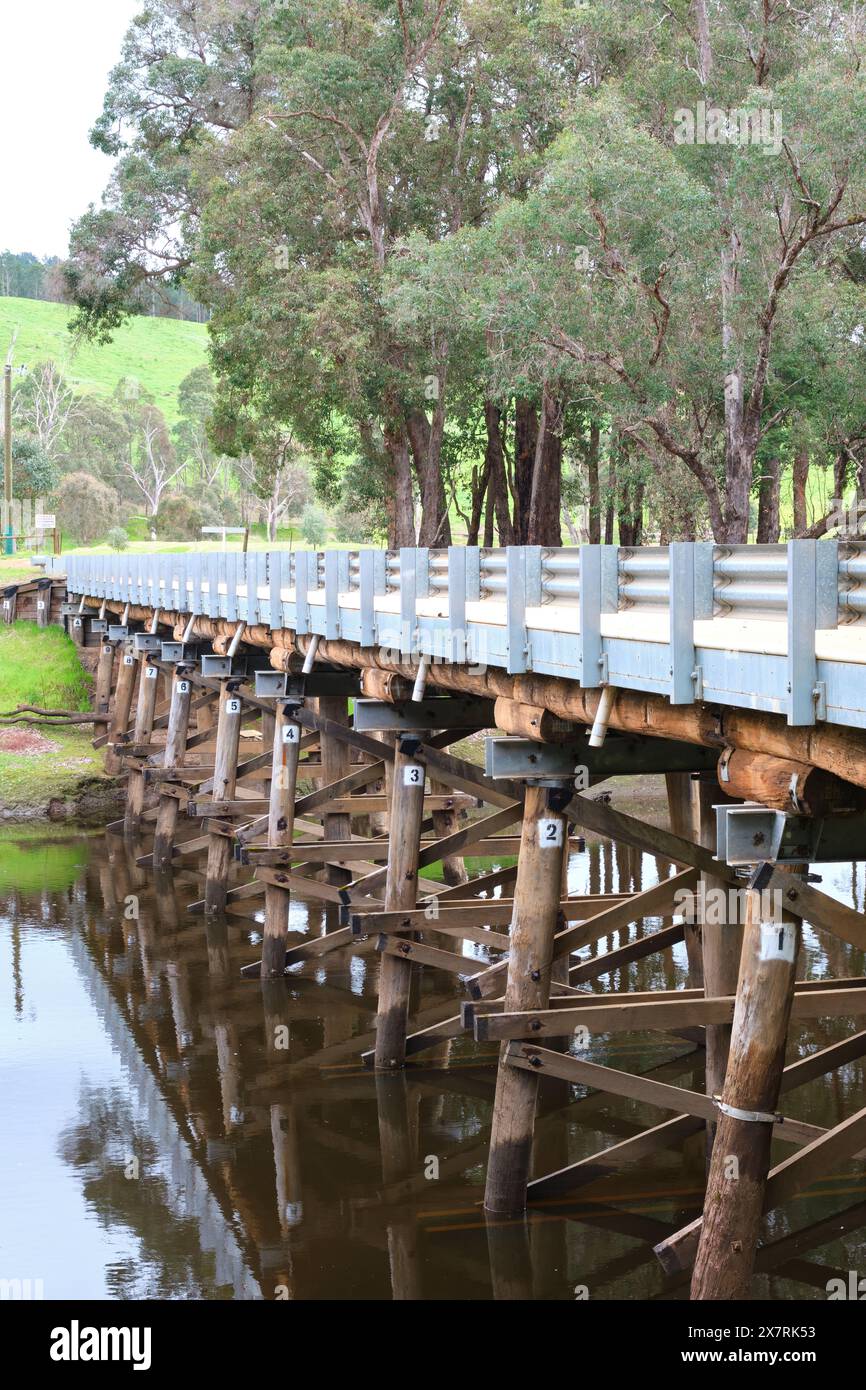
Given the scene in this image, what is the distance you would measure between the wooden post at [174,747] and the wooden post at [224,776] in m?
2.44

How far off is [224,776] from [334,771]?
1702mm

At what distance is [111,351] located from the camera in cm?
12325

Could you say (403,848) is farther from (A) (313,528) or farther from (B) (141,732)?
(A) (313,528)

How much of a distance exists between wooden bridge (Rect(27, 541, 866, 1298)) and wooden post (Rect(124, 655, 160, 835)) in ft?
21.1

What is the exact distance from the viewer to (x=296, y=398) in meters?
29.6

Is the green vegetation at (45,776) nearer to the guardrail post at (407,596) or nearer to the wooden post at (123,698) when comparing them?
the wooden post at (123,698)

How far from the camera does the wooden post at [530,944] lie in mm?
8930

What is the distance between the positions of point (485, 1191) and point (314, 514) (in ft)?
229

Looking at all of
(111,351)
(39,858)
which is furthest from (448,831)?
(111,351)

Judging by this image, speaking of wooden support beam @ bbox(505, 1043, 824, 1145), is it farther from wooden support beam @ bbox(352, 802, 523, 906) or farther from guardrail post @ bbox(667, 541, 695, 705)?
wooden support beam @ bbox(352, 802, 523, 906)

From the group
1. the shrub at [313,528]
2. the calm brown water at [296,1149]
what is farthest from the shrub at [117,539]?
the calm brown water at [296,1149]
